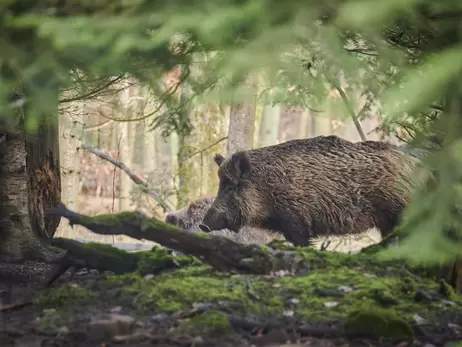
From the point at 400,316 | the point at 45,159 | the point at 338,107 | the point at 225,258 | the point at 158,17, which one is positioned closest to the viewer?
the point at 158,17

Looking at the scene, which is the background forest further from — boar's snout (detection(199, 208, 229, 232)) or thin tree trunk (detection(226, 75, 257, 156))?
boar's snout (detection(199, 208, 229, 232))

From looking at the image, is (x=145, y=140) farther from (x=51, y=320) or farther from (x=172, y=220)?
(x=51, y=320)

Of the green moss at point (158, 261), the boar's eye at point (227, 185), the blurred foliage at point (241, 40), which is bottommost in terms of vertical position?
the green moss at point (158, 261)

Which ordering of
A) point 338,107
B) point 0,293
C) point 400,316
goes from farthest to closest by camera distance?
point 338,107, point 0,293, point 400,316

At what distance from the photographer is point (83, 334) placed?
3768 mm

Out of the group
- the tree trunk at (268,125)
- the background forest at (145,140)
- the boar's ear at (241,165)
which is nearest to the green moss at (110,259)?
the background forest at (145,140)

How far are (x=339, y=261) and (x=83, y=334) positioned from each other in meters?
1.79

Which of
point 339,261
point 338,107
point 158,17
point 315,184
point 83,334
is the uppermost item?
point 338,107

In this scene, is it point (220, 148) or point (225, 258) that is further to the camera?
point (220, 148)

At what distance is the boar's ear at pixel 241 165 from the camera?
24.1 ft

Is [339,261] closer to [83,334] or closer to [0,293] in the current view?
[83,334]

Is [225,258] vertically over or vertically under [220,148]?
under

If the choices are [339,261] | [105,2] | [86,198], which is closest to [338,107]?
[339,261]

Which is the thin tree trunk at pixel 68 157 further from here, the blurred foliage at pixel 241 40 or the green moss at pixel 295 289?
the blurred foliage at pixel 241 40
